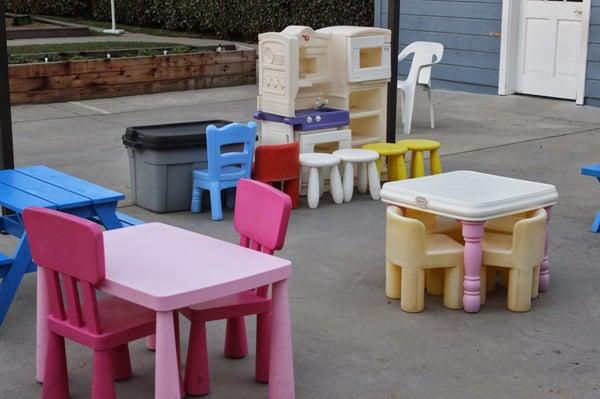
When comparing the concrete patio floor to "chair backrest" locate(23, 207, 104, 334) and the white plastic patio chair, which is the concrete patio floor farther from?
the white plastic patio chair

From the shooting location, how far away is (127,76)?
11.7m

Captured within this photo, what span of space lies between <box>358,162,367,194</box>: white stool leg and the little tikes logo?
2338 mm

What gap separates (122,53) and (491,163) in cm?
586

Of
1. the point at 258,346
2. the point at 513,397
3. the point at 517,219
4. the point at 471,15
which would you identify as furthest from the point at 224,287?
the point at 471,15

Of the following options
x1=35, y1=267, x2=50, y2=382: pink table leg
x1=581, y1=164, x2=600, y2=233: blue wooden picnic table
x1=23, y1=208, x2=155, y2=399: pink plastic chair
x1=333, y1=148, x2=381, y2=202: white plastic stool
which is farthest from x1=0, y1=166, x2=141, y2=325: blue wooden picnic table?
x1=581, y1=164, x2=600, y2=233: blue wooden picnic table

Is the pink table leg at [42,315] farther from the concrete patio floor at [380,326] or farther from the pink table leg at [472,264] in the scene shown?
the pink table leg at [472,264]

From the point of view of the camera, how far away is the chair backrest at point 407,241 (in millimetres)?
4742

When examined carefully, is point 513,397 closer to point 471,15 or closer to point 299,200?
point 299,200

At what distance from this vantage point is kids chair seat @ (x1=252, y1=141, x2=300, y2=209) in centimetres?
670

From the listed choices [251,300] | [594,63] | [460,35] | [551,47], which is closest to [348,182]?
[251,300]

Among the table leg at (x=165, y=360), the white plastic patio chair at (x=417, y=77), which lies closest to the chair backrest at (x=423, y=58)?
the white plastic patio chair at (x=417, y=77)

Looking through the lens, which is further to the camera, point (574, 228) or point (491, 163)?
point (491, 163)

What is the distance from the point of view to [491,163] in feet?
27.2

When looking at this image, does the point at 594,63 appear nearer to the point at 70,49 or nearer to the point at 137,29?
the point at 70,49
